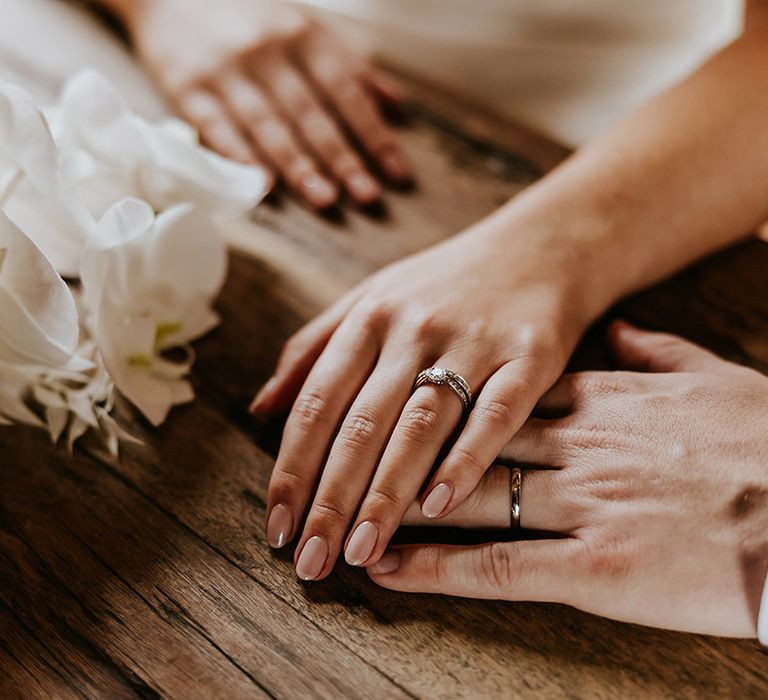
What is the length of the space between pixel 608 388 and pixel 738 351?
0.20 metres

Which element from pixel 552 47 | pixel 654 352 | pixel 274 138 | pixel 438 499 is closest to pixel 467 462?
pixel 438 499

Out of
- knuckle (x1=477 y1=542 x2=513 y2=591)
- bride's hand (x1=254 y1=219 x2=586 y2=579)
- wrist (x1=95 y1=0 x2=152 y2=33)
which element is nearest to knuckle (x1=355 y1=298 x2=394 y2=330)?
bride's hand (x1=254 y1=219 x2=586 y2=579)

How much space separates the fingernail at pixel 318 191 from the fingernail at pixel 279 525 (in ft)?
1.41

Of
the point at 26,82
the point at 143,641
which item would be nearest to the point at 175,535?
the point at 143,641

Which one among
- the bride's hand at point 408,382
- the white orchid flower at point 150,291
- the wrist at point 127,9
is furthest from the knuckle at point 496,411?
the wrist at point 127,9

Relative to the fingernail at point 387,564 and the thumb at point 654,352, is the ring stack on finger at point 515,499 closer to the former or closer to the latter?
the fingernail at point 387,564

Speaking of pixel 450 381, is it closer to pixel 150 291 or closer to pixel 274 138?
pixel 150 291

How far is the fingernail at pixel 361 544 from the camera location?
1.97 feet

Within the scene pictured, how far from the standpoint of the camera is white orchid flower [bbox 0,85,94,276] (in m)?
0.58

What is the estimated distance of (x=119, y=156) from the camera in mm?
715

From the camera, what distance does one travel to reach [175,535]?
2.12 feet

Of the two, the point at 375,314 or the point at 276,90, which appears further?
the point at 276,90

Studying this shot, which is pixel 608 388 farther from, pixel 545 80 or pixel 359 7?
pixel 359 7

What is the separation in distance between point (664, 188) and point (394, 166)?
1.06ft
